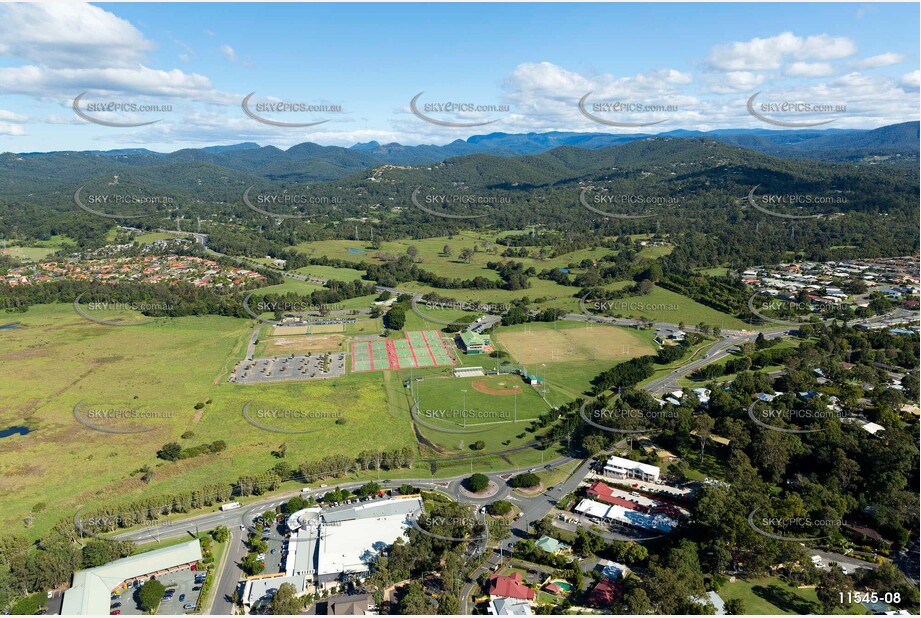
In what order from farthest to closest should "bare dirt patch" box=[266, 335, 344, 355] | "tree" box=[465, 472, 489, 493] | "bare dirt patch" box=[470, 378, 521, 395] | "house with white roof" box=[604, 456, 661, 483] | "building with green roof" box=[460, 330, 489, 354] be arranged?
"bare dirt patch" box=[266, 335, 344, 355] < "building with green roof" box=[460, 330, 489, 354] < "bare dirt patch" box=[470, 378, 521, 395] < "house with white roof" box=[604, 456, 661, 483] < "tree" box=[465, 472, 489, 493]

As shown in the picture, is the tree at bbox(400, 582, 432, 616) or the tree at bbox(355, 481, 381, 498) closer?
the tree at bbox(400, 582, 432, 616)

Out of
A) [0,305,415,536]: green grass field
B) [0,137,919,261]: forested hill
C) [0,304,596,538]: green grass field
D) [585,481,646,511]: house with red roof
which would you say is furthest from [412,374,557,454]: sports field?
[0,137,919,261]: forested hill

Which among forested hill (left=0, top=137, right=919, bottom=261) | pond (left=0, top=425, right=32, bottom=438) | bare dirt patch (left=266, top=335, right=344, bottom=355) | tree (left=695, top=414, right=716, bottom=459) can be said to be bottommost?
pond (left=0, top=425, right=32, bottom=438)

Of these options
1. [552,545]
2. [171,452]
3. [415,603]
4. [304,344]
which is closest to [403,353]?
[304,344]

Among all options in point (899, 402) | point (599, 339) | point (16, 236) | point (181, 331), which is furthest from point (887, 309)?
point (16, 236)

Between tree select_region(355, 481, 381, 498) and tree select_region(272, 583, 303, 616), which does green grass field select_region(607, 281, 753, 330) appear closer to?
tree select_region(355, 481, 381, 498)

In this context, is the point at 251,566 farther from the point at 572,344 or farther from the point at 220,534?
the point at 572,344

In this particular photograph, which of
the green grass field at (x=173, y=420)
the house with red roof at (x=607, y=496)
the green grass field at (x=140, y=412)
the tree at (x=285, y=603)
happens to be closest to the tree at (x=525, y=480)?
the green grass field at (x=173, y=420)

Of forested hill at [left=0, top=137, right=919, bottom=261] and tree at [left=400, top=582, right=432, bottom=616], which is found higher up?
forested hill at [left=0, top=137, right=919, bottom=261]
